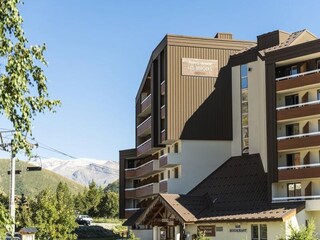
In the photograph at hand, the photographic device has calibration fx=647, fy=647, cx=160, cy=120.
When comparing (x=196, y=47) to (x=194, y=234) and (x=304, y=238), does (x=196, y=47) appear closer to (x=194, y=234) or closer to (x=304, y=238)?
(x=194, y=234)

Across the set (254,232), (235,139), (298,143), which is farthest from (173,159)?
(298,143)

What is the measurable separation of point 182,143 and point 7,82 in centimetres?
4968

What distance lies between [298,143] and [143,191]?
87.9ft

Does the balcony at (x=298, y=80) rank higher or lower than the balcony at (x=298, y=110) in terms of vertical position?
higher

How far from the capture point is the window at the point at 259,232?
5044 centimetres

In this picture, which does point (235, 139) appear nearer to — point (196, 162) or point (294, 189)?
point (196, 162)

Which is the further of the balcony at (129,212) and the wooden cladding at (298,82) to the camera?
the balcony at (129,212)

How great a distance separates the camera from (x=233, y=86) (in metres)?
64.4

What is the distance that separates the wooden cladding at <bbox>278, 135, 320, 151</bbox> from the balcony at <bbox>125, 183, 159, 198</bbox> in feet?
64.7

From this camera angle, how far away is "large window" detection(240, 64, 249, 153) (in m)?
62.2

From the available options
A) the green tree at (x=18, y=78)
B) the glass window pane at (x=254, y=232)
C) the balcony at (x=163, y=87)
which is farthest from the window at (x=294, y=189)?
the green tree at (x=18, y=78)

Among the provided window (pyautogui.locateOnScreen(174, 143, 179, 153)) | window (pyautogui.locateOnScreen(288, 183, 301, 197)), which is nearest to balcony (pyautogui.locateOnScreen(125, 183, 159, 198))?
window (pyautogui.locateOnScreen(174, 143, 179, 153))

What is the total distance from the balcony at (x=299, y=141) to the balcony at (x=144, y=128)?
71.9 ft

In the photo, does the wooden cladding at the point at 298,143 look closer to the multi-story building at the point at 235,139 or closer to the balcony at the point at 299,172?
the multi-story building at the point at 235,139
